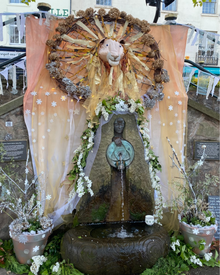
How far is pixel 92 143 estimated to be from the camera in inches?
151

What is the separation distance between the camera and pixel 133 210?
4.02 metres

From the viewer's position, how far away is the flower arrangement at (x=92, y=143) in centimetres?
381

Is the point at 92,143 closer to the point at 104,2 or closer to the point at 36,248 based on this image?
the point at 36,248

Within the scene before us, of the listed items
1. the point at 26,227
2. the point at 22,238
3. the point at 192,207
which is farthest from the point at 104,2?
the point at 22,238

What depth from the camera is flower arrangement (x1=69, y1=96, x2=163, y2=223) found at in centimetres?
381

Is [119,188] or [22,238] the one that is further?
[119,188]

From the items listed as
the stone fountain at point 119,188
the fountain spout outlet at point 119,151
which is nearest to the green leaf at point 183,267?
the stone fountain at point 119,188

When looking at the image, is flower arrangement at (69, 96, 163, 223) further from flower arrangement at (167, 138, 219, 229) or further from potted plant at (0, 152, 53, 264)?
potted plant at (0, 152, 53, 264)

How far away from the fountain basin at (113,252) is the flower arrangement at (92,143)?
2.10 ft

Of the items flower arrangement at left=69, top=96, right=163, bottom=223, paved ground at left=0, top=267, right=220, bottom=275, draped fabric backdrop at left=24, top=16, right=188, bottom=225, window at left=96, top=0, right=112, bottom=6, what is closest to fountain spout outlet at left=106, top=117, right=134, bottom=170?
flower arrangement at left=69, top=96, right=163, bottom=223

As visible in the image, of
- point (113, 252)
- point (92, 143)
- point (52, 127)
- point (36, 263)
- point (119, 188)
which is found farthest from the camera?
point (52, 127)

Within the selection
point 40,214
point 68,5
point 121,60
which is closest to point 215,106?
point 121,60

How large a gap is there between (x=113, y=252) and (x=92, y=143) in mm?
1524

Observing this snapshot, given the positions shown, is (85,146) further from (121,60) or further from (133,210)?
(121,60)
